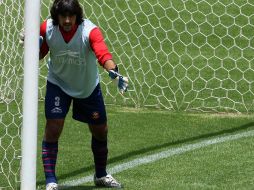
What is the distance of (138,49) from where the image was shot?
11.0 m

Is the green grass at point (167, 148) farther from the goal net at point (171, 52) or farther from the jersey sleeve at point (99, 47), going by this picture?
the jersey sleeve at point (99, 47)

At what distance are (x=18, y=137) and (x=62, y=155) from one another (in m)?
0.49

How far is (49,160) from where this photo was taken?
6.28m

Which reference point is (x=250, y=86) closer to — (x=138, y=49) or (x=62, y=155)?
(x=138, y=49)

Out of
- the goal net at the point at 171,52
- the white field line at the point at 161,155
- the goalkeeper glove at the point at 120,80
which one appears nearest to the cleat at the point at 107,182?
the white field line at the point at 161,155

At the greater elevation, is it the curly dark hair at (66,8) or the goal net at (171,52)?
the curly dark hair at (66,8)

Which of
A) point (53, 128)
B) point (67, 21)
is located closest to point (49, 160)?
point (53, 128)

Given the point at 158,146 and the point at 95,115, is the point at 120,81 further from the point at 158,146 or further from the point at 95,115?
the point at 158,146

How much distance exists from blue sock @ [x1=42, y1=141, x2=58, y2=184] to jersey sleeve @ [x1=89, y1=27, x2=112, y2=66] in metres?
0.76

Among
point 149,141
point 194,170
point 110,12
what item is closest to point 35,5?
point 194,170

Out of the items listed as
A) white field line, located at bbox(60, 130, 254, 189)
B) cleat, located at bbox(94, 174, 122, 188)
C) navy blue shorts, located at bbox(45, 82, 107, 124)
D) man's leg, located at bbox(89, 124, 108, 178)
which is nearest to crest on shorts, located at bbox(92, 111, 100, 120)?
navy blue shorts, located at bbox(45, 82, 107, 124)

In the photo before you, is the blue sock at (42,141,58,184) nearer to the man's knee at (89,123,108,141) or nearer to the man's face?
the man's knee at (89,123,108,141)

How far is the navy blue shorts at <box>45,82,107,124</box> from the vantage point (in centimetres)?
629

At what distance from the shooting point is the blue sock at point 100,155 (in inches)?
256
